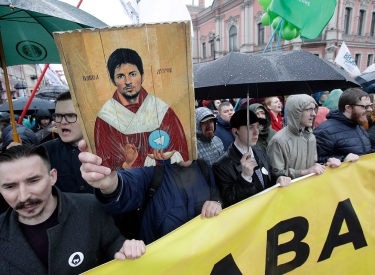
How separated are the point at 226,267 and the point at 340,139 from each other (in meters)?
1.87

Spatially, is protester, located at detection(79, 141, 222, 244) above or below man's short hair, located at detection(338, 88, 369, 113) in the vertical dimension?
below

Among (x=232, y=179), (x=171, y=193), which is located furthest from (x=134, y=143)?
(x=232, y=179)

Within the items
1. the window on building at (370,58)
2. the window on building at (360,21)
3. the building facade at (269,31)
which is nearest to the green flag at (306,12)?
the building facade at (269,31)

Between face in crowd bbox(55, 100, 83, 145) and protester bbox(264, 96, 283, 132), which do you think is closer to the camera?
face in crowd bbox(55, 100, 83, 145)

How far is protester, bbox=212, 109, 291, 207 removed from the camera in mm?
1658

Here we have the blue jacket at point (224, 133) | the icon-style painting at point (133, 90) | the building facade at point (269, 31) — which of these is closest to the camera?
the icon-style painting at point (133, 90)

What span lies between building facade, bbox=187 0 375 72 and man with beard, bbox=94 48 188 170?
24.6 m

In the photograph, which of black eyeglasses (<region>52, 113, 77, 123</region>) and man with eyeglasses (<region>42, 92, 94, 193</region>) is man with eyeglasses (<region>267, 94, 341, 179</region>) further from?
black eyeglasses (<region>52, 113, 77, 123</region>)

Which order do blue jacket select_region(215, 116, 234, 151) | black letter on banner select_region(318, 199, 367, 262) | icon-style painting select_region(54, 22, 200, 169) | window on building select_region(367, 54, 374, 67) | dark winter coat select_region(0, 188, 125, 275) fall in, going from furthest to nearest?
1. window on building select_region(367, 54, 374, 67)
2. blue jacket select_region(215, 116, 234, 151)
3. black letter on banner select_region(318, 199, 367, 262)
4. dark winter coat select_region(0, 188, 125, 275)
5. icon-style painting select_region(54, 22, 200, 169)

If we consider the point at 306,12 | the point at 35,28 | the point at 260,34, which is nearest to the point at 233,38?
the point at 260,34

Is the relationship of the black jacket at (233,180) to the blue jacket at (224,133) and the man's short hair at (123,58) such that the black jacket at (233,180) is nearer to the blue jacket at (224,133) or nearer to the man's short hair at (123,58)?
the man's short hair at (123,58)

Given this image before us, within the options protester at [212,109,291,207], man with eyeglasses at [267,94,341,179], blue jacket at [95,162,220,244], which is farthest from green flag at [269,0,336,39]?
blue jacket at [95,162,220,244]

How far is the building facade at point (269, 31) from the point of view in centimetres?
2272

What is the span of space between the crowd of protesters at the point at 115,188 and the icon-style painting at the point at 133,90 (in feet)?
0.45
